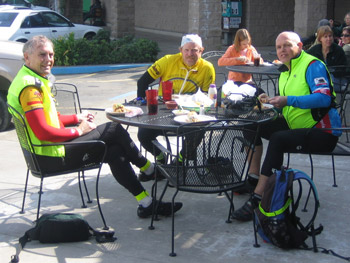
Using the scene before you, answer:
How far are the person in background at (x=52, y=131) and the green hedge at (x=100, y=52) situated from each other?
10.5 m

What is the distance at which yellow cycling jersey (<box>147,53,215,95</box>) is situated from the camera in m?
5.78

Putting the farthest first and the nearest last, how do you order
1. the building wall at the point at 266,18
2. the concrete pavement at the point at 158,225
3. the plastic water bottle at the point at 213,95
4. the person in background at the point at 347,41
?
1. the building wall at the point at 266,18
2. the person in background at the point at 347,41
3. the plastic water bottle at the point at 213,95
4. the concrete pavement at the point at 158,225

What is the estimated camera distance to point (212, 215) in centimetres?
485

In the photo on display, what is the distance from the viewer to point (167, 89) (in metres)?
5.34

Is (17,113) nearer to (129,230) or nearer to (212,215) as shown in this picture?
(129,230)

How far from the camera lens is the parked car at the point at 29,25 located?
1647 cm

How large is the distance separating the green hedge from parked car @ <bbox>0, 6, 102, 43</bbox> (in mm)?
1272

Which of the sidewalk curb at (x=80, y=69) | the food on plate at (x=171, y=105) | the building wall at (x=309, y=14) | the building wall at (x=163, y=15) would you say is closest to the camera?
the food on plate at (x=171, y=105)

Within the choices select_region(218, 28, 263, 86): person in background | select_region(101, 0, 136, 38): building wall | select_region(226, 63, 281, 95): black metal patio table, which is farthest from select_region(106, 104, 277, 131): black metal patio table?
select_region(101, 0, 136, 38): building wall

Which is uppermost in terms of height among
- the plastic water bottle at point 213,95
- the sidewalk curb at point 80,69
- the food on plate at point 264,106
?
the plastic water bottle at point 213,95

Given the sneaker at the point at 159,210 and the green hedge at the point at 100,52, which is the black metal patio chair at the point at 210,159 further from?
the green hedge at the point at 100,52

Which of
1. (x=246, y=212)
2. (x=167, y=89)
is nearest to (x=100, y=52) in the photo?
(x=167, y=89)

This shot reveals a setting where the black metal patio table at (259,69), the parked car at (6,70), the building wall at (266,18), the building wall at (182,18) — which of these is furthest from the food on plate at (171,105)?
the building wall at (266,18)

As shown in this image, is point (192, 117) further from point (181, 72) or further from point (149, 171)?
point (181, 72)
